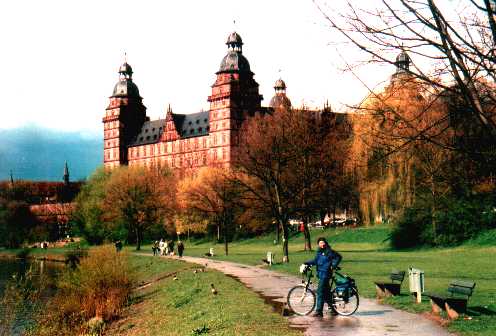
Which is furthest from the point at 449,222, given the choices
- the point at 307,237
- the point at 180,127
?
the point at 180,127

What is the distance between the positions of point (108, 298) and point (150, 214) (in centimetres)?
4787

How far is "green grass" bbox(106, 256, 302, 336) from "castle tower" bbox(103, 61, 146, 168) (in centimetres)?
12835

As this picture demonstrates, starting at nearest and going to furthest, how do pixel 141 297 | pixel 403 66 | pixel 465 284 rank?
pixel 403 66, pixel 465 284, pixel 141 297

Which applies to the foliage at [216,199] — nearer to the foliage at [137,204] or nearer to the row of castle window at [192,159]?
the foliage at [137,204]

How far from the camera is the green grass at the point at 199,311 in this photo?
15.3 meters

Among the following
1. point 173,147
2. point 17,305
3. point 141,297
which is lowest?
point 141,297

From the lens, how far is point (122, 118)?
15900 centimetres

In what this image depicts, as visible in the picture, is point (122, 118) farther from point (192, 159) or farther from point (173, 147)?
point (192, 159)

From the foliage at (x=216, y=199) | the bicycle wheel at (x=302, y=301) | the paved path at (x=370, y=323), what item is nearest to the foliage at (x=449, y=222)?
the foliage at (x=216, y=199)

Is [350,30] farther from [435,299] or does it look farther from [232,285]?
[232,285]

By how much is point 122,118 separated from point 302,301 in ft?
482

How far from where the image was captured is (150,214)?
247 feet

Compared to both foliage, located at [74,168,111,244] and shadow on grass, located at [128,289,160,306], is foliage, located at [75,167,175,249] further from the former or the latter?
shadow on grass, located at [128,289,160,306]

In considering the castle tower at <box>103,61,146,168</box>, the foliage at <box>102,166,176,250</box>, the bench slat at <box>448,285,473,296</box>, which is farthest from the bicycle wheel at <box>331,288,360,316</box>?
the castle tower at <box>103,61,146,168</box>
